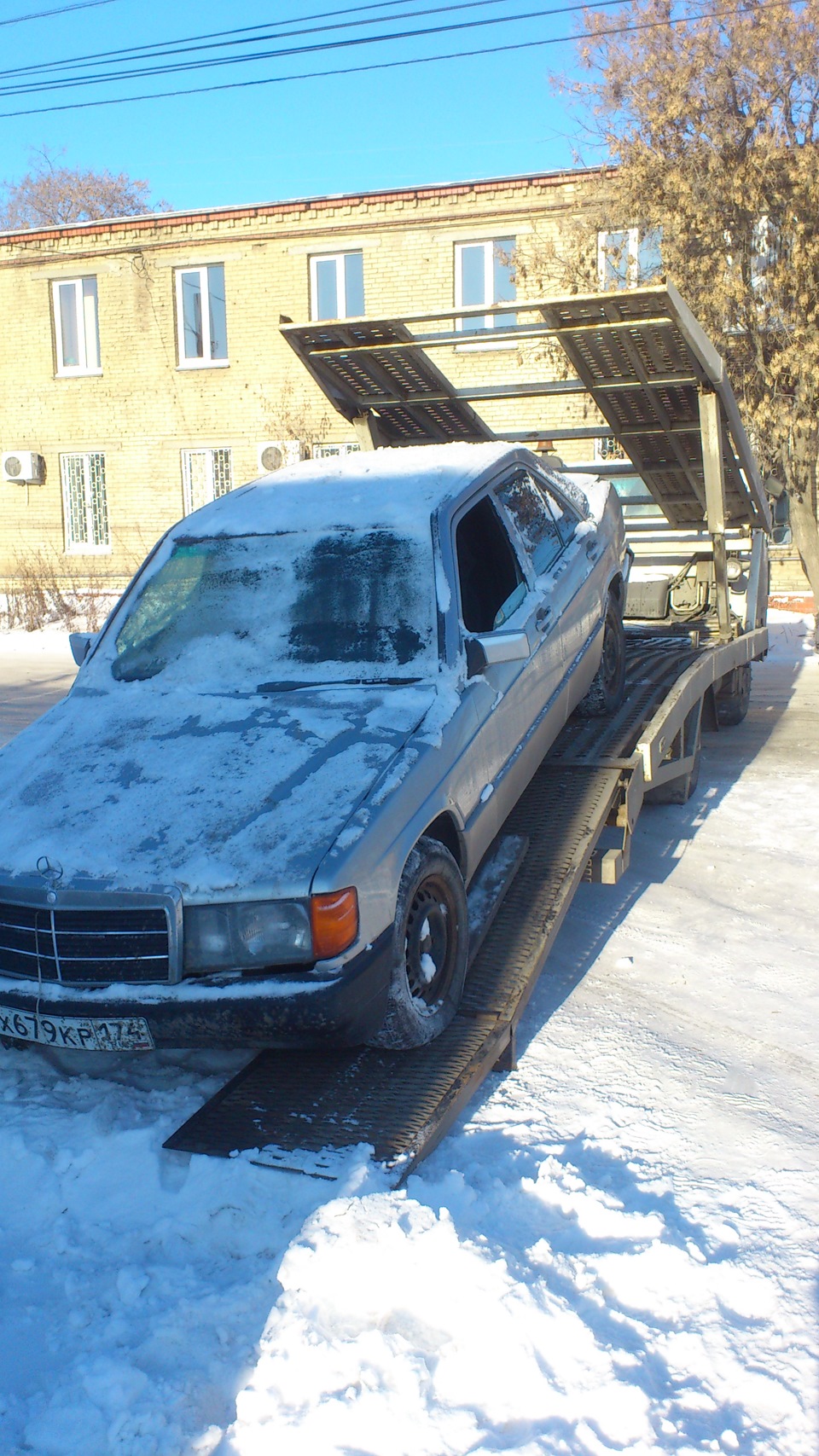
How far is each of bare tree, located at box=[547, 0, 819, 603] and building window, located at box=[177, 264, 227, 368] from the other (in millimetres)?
9469

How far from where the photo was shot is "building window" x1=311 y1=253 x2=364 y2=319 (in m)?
20.1

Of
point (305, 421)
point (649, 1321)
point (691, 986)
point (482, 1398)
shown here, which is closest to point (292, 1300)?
point (482, 1398)

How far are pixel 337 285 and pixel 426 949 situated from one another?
18.9 m

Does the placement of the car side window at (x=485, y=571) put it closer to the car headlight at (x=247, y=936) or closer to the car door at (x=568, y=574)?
the car door at (x=568, y=574)

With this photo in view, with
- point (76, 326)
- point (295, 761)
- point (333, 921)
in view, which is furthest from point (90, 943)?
point (76, 326)

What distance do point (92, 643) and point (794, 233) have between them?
11.0 m

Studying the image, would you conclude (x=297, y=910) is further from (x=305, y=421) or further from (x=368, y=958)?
(x=305, y=421)

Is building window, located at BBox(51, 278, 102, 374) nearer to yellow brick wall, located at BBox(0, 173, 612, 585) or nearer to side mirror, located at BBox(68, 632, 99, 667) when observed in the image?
yellow brick wall, located at BBox(0, 173, 612, 585)

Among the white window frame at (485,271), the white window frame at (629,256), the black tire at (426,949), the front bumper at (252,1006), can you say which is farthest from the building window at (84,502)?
the front bumper at (252,1006)

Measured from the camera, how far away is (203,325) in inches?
836

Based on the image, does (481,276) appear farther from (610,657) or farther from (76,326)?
(610,657)

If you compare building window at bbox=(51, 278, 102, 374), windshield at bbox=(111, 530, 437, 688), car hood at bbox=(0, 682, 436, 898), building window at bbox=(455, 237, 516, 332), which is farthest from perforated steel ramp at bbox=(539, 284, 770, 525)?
building window at bbox=(51, 278, 102, 374)

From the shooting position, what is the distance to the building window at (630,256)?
13641 millimetres

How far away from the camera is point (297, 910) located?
3057 mm
